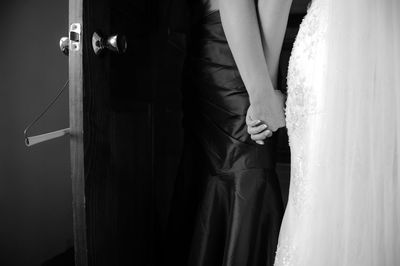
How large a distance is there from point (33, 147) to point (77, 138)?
0.59m

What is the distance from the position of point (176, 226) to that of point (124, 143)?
286mm

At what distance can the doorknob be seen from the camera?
0.67 m

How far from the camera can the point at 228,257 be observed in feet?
2.27

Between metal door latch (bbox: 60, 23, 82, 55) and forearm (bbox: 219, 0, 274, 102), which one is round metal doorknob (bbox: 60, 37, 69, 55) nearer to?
metal door latch (bbox: 60, 23, 82, 55)

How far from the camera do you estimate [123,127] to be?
87 cm

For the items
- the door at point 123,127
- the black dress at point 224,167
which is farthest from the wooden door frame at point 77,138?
the black dress at point 224,167

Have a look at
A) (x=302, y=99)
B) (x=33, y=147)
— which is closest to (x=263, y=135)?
(x=302, y=99)

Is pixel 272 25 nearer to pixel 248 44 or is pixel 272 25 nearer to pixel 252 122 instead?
pixel 248 44

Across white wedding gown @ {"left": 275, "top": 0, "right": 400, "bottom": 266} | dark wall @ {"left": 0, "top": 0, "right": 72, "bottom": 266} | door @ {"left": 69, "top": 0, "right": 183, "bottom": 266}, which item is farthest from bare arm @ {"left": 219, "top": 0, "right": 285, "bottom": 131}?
dark wall @ {"left": 0, "top": 0, "right": 72, "bottom": 266}

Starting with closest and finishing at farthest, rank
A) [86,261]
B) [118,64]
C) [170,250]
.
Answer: [86,261] < [118,64] < [170,250]

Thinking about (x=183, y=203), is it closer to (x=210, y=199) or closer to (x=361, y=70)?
(x=210, y=199)

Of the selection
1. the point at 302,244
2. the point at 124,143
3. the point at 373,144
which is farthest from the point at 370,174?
the point at 124,143

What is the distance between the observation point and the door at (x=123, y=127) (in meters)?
0.65

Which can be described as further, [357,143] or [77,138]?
[77,138]
